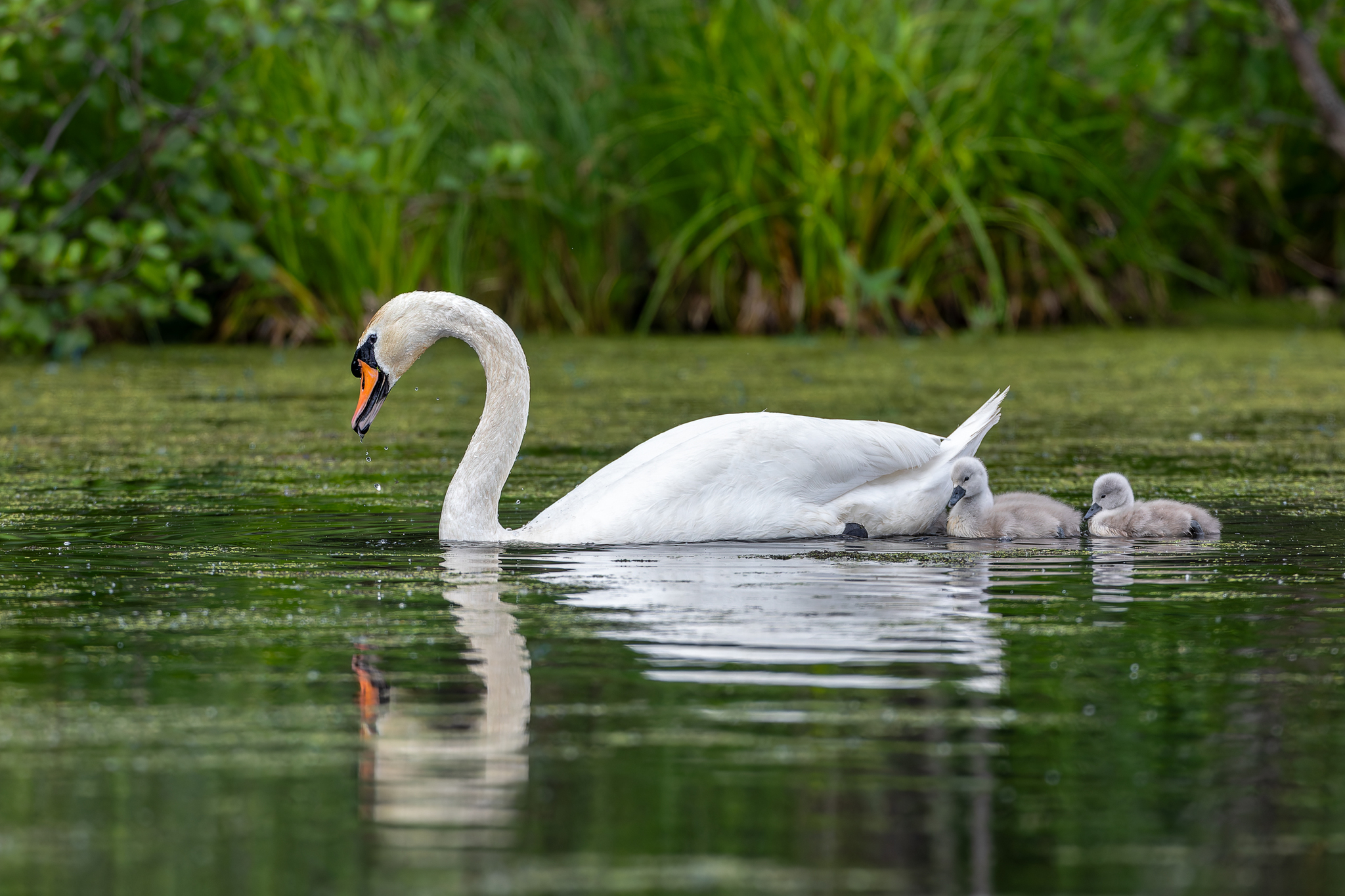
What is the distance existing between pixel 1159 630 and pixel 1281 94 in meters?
11.7

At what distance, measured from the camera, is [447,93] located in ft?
42.0

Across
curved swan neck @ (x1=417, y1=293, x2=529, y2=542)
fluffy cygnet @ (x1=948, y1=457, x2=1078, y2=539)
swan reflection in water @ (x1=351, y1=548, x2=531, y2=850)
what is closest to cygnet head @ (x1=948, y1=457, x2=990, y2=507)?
fluffy cygnet @ (x1=948, y1=457, x2=1078, y2=539)

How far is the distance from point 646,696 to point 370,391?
258 cm

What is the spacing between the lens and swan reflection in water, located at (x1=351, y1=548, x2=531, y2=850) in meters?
2.60

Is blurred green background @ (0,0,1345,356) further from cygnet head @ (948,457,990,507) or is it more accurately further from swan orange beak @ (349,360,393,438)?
cygnet head @ (948,457,990,507)

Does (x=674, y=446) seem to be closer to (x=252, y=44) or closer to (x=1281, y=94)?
(x=252, y=44)

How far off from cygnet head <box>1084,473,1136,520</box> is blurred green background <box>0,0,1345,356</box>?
5883mm

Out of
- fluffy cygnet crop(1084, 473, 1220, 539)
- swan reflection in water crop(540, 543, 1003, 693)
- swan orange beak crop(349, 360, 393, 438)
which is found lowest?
swan reflection in water crop(540, 543, 1003, 693)

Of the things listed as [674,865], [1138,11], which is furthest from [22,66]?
[674,865]

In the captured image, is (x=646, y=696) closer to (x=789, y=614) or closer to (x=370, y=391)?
(x=789, y=614)

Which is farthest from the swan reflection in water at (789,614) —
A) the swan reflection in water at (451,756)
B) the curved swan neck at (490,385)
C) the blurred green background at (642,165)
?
the blurred green background at (642,165)

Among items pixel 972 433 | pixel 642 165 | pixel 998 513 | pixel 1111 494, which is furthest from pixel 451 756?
pixel 642 165

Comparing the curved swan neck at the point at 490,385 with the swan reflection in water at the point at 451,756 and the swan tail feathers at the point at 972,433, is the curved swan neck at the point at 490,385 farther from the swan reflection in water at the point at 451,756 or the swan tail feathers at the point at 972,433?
the swan reflection in water at the point at 451,756

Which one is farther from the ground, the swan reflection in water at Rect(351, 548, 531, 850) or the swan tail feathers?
the swan tail feathers
